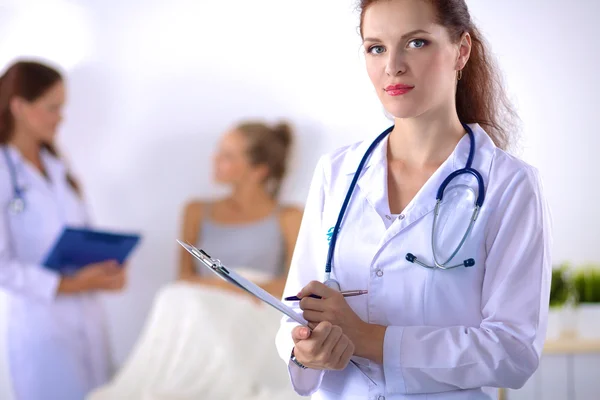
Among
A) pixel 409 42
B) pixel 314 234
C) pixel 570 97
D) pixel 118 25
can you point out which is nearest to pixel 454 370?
pixel 314 234

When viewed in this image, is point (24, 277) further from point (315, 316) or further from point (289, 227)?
point (315, 316)

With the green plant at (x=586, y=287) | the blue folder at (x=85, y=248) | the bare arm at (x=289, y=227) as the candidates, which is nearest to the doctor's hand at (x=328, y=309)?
the blue folder at (x=85, y=248)

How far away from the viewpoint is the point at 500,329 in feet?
3.89

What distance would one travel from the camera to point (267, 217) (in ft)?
11.8

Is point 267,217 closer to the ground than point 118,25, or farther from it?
closer to the ground

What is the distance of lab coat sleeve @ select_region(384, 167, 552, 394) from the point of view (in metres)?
1.19

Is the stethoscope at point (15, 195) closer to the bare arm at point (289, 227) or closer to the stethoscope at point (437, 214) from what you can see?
the bare arm at point (289, 227)

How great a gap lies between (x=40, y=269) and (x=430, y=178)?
211 cm

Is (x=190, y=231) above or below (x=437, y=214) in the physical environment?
below

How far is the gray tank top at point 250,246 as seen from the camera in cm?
353

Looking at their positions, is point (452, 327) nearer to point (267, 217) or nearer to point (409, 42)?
point (409, 42)

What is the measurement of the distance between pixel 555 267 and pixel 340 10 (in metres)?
1.53

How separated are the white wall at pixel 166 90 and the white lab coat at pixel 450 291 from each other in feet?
7.57

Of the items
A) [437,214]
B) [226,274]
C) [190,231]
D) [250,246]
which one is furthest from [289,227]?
[226,274]
